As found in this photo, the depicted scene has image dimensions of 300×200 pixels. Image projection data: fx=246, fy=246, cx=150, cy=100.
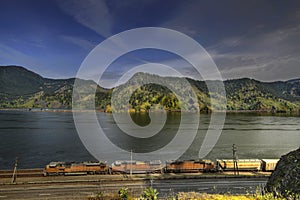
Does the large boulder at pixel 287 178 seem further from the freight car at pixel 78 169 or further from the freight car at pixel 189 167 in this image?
the freight car at pixel 78 169

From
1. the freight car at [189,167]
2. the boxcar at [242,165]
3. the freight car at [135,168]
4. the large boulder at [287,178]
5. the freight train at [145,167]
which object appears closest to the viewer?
the large boulder at [287,178]

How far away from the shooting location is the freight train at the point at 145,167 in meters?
54.4

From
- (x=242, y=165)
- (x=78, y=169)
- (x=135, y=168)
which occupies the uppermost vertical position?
(x=78, y=169)

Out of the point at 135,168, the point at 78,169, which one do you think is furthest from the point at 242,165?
the point at 78,169

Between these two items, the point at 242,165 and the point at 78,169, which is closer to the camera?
the point at 78,169

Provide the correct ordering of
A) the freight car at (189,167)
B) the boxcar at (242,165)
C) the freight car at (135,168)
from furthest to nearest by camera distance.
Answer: the boxcar at (242,165) → the freight car at (189,167) → the freight car at (135,168)

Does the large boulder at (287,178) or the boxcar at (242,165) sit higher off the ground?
the large boulder at (287,178)

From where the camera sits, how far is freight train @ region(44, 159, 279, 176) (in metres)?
54.4

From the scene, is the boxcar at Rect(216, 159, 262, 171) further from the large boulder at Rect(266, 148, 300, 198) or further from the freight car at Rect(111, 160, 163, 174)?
the large boulder at Rect(266, 148, 300, 198)

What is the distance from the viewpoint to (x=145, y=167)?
55594 mm

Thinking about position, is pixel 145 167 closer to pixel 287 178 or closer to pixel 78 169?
pixel 78 169

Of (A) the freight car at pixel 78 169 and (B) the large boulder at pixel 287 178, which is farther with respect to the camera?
(A) the freight car at pixel 78 169

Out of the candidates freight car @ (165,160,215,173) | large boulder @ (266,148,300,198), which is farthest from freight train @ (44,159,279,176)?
large boulder @ (266,148,300,198)

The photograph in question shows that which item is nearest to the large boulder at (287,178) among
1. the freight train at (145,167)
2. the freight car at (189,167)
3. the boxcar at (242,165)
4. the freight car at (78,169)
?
the freight train at (145,167)
